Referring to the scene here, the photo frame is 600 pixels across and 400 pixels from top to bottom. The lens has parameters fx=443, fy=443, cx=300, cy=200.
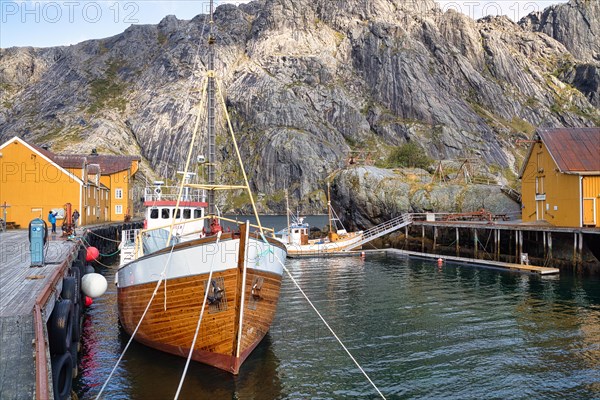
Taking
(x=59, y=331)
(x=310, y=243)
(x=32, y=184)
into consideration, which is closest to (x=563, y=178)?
(x=310, y=243)

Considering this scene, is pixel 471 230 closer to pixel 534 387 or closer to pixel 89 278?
pixel 534 387

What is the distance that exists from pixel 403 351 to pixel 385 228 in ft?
124

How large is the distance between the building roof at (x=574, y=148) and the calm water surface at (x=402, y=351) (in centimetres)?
1157

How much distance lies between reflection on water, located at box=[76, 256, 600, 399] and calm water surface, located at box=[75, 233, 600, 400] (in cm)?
4

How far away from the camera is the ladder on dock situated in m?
49.1

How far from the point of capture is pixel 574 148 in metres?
37.5

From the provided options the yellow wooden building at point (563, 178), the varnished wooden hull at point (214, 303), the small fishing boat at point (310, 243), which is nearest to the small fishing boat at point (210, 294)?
the varnished wooden hull at point (214, 303)

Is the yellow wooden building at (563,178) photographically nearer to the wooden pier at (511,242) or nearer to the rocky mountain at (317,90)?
the wooden pier at (511,242)

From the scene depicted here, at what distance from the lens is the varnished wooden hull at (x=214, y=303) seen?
42.4ft

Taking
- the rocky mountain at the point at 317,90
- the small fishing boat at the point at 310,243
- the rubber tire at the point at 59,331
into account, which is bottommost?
the small fishing boat at the point at 310,243

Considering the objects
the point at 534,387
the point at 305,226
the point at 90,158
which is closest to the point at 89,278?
the point at 534,387

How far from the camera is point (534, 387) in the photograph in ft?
41.9

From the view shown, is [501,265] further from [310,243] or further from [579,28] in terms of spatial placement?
[579,28]

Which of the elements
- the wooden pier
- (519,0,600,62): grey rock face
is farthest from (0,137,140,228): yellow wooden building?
(519,0,600,62): grey rock face
